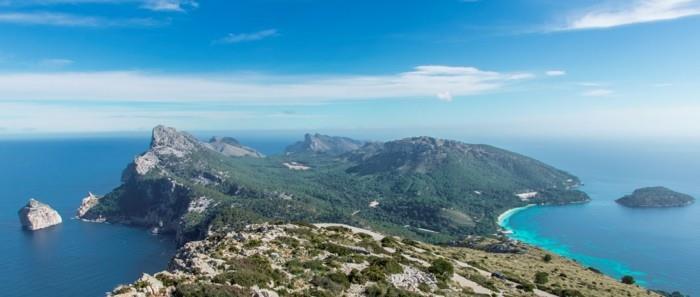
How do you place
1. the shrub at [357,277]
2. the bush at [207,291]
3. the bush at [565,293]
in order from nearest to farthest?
the bush at [207,291], the shrub at [357,277], the bush at [565,293]

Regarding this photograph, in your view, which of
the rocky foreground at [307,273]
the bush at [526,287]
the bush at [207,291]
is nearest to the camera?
the bush at [207,291]

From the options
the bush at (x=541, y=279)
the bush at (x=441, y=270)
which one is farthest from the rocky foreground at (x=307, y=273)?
the bush at (x=541, y=279)

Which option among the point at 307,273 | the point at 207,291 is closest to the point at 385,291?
the point at 307,273

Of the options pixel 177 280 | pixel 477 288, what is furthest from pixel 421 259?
pixel 177 280

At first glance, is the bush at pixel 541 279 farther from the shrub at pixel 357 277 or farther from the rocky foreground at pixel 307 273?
the shrub at pixel 357 277

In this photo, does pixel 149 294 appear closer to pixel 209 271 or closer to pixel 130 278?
pixel 209 271

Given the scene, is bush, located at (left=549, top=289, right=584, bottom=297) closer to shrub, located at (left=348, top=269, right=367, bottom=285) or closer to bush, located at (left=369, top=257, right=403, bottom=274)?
bush, located at (left=369, top=257, right=403, bottom=274)

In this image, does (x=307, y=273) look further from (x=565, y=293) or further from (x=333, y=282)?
(x=565, y=293)

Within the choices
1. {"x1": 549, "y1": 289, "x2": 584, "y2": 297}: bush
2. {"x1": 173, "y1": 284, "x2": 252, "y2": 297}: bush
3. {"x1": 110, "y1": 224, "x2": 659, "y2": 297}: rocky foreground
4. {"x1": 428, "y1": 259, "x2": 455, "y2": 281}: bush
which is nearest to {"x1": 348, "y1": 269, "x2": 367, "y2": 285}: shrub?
{"x1": 110, "y1": 224, "x2": 659, "y2": 297}: rocky foreground

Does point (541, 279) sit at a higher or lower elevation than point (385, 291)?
lower
